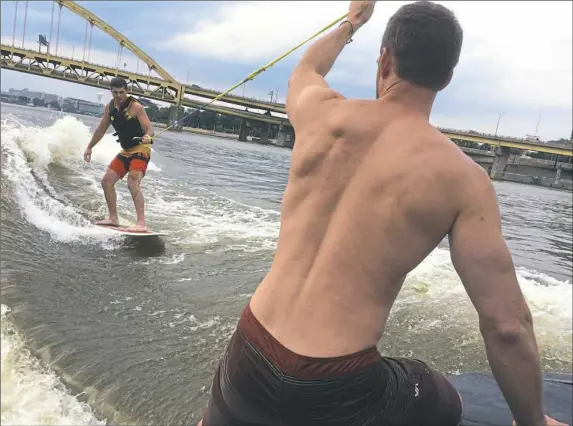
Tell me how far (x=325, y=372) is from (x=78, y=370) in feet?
8.33

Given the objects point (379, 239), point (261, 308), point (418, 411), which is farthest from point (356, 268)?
point (418, 411)

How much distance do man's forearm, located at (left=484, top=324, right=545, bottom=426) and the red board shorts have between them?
705 centimetres

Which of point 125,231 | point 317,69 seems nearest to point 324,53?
point 317,69

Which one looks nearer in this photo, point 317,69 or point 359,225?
point 359,225

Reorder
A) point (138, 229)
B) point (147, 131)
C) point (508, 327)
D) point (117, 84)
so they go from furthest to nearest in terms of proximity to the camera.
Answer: point (147, 131), point (117, 84), point (138, 229), point (508, 327)

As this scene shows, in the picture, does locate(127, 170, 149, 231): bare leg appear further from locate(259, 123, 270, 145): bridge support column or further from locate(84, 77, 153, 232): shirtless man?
locate(259, 123, 270, 145): bridge support column

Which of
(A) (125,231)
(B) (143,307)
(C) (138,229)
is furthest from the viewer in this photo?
(C) (138,229)

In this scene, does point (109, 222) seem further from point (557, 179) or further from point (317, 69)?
point (557, 179)

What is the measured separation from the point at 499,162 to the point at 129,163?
248 ft

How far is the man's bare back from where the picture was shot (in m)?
1.60

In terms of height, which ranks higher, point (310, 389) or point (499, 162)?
point (499, 162)

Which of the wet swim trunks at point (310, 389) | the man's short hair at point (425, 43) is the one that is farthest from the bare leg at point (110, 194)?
the man's short hair at point (425, 43)

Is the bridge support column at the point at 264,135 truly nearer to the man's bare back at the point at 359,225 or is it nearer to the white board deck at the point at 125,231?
the white board deck at the point at 125,231

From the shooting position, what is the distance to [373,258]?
1630 millimetres
